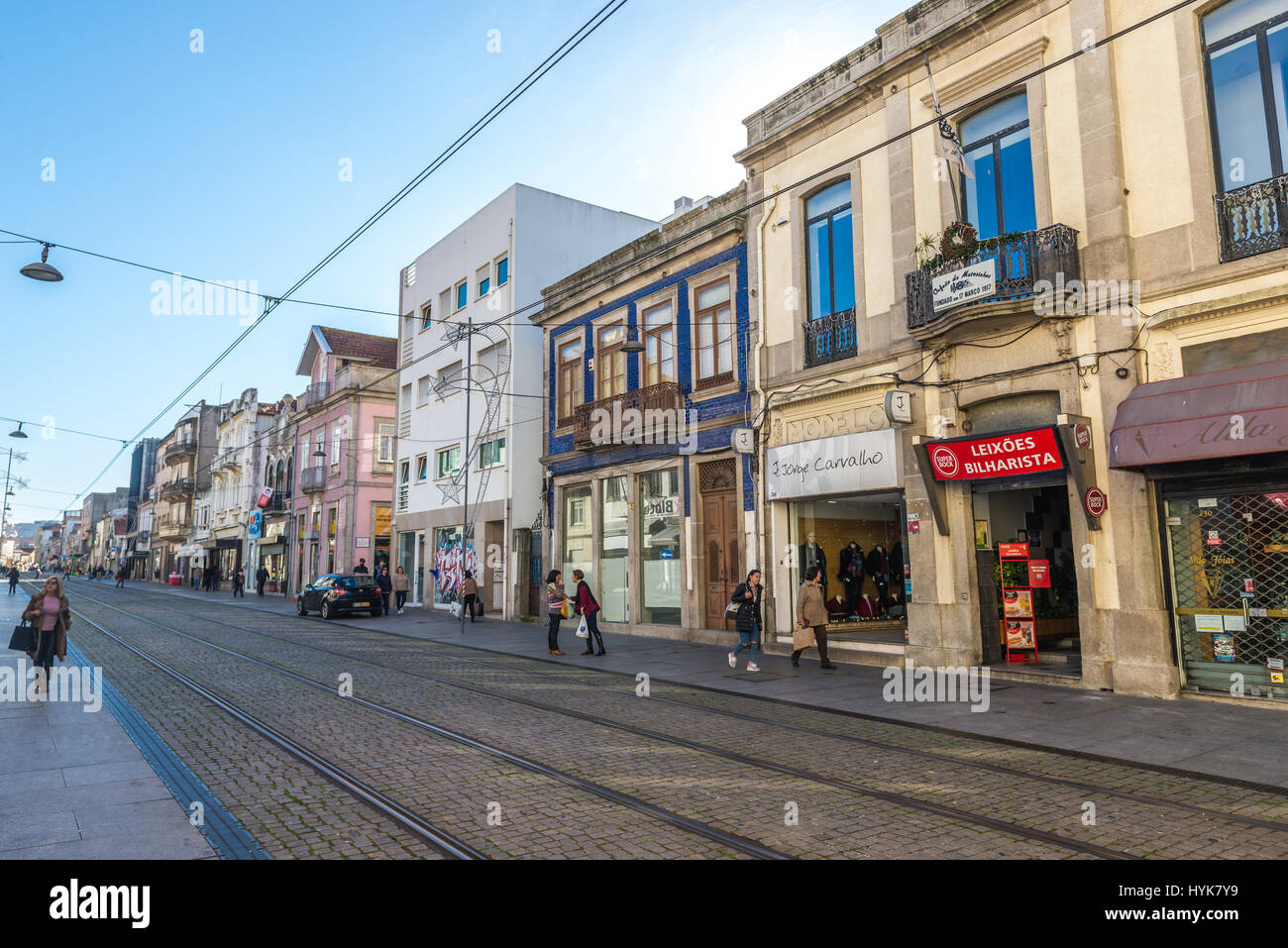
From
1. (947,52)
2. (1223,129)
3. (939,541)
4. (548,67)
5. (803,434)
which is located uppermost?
(947,52)

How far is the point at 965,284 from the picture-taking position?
12906 mm

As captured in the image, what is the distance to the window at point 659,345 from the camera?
2055cm

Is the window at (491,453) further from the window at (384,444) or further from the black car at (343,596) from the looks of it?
the window at (384,444)

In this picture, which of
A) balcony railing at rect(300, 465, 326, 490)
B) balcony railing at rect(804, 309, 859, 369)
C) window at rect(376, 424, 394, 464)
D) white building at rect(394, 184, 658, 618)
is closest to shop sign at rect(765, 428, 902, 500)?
balcony railing at rect(804, 309, 859, 369)

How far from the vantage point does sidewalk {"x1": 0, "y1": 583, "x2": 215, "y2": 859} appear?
509 cm

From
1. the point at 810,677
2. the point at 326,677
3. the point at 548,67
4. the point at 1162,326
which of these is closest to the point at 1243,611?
the point at 1162,326

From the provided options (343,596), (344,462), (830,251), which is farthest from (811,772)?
(344,462)

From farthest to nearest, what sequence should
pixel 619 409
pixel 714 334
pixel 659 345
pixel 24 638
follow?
1. pixel 619 409
2. pixel 659 345
3. pixel 714 334
4. pixel 24 638

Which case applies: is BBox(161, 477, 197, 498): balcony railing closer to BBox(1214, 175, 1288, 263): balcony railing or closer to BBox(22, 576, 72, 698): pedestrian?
BBox(22, 576, 72, 698): pedestrian

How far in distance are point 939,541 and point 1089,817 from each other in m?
8.27

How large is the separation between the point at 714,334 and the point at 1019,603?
918 centimetres

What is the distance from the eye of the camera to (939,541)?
1377cm

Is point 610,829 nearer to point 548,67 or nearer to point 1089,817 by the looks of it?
point 1089,817

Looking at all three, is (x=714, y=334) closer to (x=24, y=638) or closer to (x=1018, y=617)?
(x=1018, y=617)
